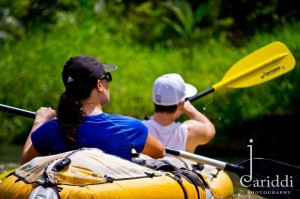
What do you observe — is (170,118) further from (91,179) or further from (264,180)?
(91,179)

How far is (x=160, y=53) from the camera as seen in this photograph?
596 inches

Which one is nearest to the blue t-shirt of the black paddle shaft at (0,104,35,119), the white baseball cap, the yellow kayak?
the yellow kayak

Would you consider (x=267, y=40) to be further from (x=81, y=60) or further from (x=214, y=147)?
(x=81, y=60)

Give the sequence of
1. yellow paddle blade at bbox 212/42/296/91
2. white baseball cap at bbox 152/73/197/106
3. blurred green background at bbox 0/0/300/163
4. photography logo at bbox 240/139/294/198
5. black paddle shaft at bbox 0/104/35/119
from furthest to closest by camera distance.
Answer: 1. blurred green background at bbox 0/0/300/163
2. yellow paddle blade at bbox 212/42/296/91
3. white baseball cap at bbox 152/73/197/106
4. black paddle shaft at bbox 0/104/35/119
5. photography logo at bbox 240/139/294/198

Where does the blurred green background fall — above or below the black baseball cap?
above

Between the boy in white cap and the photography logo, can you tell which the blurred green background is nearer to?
the boy in white cap

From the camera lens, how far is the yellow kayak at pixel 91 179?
15.2ft

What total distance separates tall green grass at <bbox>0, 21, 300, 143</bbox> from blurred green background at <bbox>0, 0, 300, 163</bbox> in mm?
14

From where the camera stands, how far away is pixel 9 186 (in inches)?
191

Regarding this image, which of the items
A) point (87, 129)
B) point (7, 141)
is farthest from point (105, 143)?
point (7, 141)

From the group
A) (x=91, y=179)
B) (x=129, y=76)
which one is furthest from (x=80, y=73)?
(x=129, y=76)

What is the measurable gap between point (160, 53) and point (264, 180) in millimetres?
9190

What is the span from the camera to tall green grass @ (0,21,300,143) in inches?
465

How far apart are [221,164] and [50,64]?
7.02 metres
